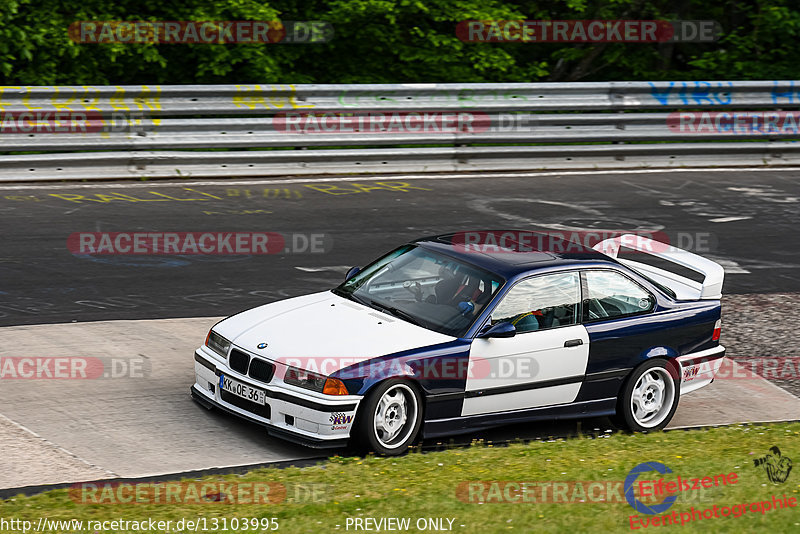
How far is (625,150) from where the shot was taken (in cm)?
1753

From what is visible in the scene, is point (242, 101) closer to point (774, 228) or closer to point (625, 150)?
point (625, 150)

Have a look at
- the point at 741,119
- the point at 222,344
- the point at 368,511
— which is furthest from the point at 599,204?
the point at 368,511

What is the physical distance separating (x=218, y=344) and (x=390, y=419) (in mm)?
1442

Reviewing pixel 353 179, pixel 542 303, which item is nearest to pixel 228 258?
pixel 353 179

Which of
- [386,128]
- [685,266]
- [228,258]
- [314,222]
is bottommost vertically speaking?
[228,258]

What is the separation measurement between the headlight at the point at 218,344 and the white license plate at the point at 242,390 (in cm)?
21

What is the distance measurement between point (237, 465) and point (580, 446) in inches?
94.1

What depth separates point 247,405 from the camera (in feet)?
24.8

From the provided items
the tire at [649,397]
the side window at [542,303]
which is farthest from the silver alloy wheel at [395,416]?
the tire at [649,397]

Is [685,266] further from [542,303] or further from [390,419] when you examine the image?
[390,419]

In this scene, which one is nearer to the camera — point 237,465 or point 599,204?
point 237,465

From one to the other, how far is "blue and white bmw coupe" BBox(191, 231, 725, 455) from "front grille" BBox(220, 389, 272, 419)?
0.01 metres

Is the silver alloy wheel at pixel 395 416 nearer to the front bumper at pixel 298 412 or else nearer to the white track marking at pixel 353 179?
the front bumper at pixel 298 412

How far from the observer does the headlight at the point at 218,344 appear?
7.85m
